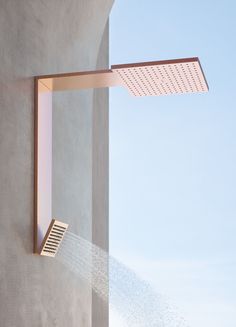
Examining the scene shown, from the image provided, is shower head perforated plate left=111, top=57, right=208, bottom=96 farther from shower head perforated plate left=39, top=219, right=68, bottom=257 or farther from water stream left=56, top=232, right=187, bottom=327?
water stream left=56, top=232, right=187, bottom=327

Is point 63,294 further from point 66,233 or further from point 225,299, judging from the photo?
point 225,299

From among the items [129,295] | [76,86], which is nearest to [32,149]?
[76,86]

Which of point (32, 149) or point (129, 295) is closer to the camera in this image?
point (32, 149)

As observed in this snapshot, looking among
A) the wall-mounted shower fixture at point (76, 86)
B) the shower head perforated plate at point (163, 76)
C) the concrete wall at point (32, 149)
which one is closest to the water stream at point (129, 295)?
the concrete wall at point (32, 149)

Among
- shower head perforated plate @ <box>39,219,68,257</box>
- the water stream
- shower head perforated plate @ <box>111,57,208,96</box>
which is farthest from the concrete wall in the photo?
shower head perforated plate @ <box>111,57,208,96</box>

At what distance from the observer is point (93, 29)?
493 centimetres

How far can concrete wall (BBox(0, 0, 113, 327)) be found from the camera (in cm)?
362

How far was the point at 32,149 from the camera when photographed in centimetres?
393

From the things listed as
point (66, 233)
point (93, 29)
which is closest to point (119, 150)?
point (93, 29)

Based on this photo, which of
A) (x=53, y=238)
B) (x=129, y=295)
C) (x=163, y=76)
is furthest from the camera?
(x=129, y=295)

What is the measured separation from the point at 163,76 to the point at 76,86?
0.46 m

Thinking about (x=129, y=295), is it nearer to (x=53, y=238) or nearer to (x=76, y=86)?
(x=53, y=238)

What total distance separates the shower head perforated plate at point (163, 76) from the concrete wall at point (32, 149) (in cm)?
46

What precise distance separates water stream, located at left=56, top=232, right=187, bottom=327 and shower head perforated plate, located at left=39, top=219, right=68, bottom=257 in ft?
1.87
